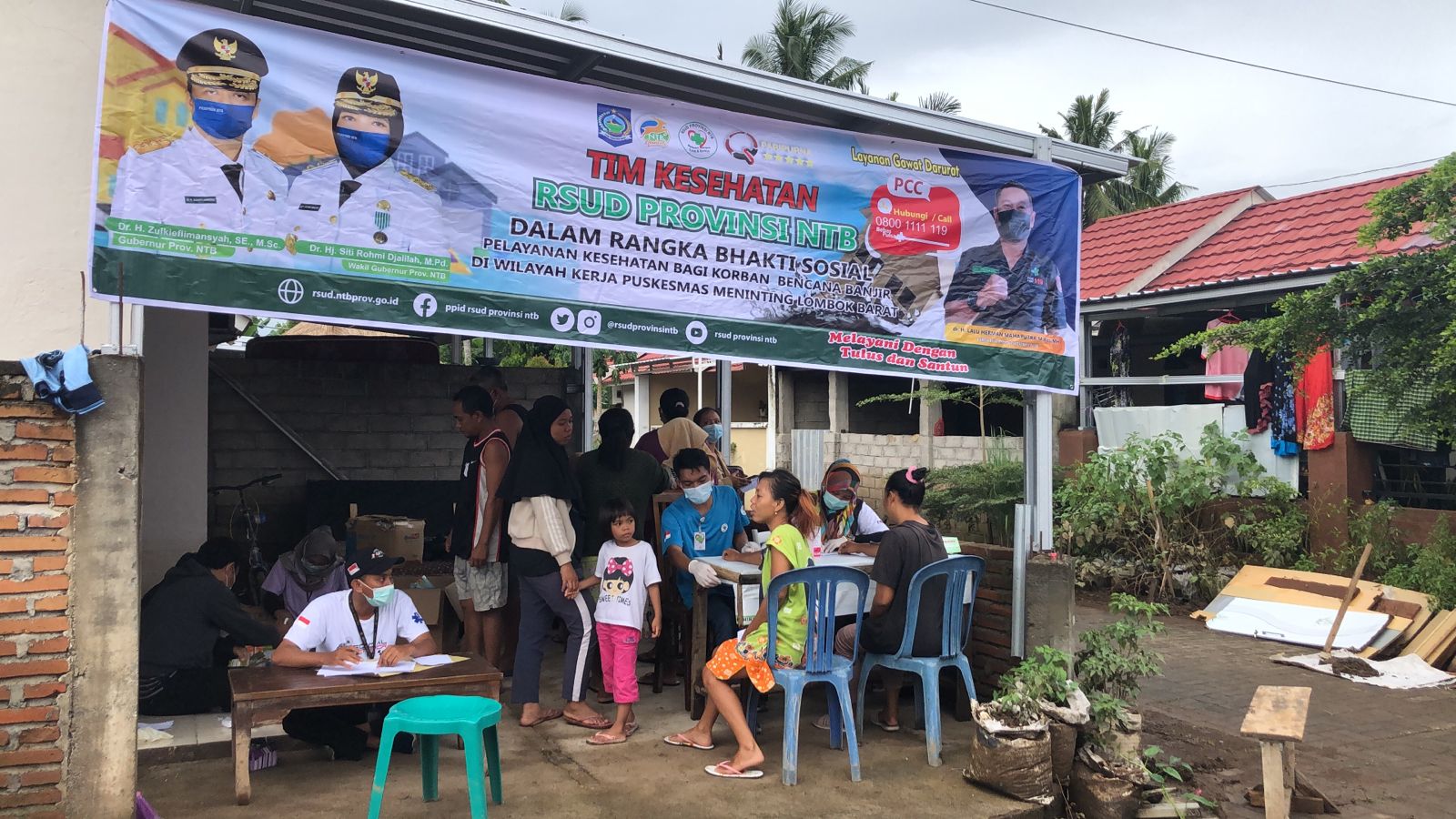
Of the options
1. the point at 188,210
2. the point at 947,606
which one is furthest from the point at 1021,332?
the point at 188,210

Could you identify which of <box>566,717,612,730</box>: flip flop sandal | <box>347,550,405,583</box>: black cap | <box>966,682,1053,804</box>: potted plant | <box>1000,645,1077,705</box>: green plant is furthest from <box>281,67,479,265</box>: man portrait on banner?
<box>1000,645,1077,705</box>: green plant

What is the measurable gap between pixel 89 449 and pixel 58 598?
57 cm

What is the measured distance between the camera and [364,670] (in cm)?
451

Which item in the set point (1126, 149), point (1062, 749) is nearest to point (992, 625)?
point (1062, 749)

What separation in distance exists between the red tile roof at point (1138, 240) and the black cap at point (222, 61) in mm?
10513

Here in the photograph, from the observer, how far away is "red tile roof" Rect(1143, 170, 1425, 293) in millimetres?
10773

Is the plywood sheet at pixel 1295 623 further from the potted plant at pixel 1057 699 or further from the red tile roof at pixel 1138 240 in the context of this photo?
the potted plant at pixel 1057 699

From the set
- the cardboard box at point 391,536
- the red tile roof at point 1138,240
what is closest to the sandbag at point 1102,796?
the cardboard box at point 391,536

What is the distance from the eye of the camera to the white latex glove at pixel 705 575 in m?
5.64

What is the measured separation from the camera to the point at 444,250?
465cm

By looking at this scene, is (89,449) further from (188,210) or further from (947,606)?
(947,606)

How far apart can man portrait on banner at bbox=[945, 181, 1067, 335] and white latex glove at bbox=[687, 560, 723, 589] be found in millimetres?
1923

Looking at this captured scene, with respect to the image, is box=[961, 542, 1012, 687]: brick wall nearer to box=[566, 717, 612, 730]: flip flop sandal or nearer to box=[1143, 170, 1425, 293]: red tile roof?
box=[566, 717, 612, 730]: flip flop sandal

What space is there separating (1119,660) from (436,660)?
135 inches
